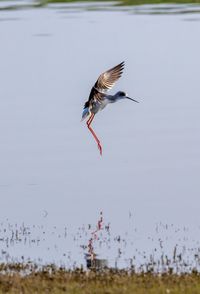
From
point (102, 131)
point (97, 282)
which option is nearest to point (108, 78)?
point (102, 131)

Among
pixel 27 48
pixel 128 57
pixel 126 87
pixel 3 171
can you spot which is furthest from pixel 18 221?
pixel 27 48

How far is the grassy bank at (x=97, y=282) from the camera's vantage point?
43.7 ft

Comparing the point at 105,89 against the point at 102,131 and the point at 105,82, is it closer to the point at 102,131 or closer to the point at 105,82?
the point at 105,82

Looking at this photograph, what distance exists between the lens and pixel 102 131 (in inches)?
1029

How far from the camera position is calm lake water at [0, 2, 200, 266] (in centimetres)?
1908

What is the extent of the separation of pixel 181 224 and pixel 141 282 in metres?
4.31

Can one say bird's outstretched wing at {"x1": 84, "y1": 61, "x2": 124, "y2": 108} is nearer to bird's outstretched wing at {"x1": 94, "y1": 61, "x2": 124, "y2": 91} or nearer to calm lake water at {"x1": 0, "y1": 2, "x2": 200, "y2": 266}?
bird's outstretched wing at {"x1": 94, "y1": 61, "x2": 124, "y2": 91}

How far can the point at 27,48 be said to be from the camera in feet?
129

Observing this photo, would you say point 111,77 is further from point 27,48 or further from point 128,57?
point 27,48

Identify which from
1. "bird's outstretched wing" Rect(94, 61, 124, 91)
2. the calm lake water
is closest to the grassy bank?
the calm lake water

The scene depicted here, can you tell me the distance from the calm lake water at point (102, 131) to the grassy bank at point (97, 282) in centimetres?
183

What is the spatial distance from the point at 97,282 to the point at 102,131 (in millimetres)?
12545

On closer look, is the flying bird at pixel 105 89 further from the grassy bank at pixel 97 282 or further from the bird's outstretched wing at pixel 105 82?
the grassy bank at pixel 97 282

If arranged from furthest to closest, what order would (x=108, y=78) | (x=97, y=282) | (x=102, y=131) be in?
(x=102, y=131) → (x=108, y=78) → (x=97, y=282)
